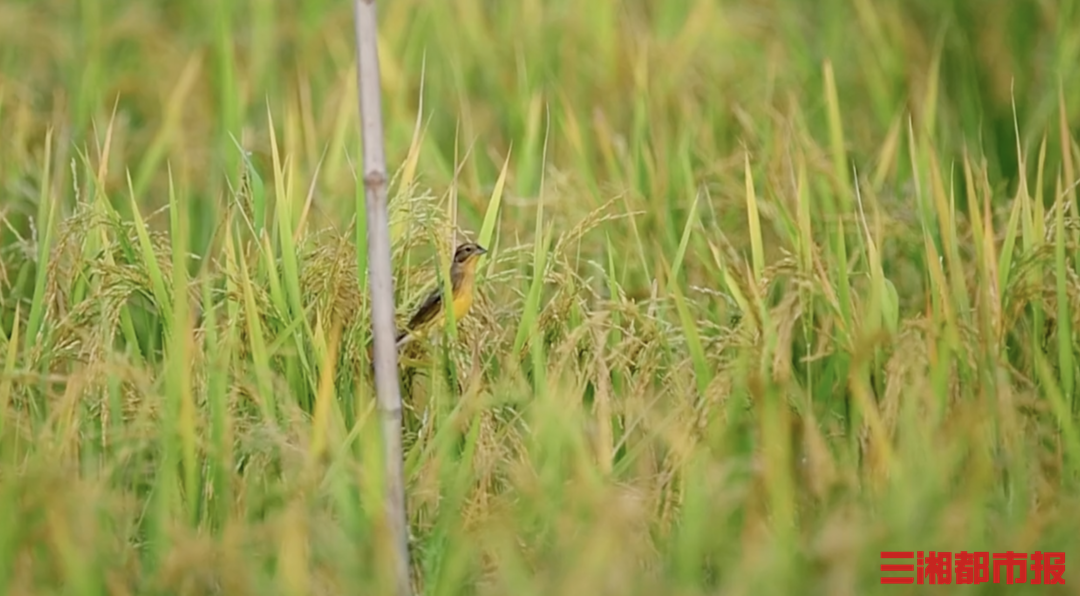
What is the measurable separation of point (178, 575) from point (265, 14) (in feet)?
9.91

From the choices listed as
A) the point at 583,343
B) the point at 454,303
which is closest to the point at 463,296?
the point at 454,303

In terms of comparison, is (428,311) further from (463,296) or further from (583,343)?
(583,343)

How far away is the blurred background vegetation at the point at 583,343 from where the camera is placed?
2312 mm

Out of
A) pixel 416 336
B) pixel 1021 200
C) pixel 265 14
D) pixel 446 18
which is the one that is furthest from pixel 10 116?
pixel 1021 200

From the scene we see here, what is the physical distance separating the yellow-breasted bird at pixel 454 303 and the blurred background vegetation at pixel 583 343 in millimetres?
55

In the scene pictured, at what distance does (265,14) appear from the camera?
196 inches

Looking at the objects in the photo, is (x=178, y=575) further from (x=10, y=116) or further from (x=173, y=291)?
(x=10, y=116)

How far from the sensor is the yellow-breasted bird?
2.90 m

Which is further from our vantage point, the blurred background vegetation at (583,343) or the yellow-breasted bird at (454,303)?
the yellow-breasted bird at (454,303)

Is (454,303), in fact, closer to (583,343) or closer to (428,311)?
(428,311)

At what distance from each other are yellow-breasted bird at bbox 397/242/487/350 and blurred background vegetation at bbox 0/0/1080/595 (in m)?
0.05

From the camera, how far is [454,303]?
2.88 meters

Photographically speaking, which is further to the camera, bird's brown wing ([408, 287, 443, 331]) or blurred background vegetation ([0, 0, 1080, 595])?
bird's brown wing ([408, 287, 443, 331])

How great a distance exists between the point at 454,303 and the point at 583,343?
0.27 metres
